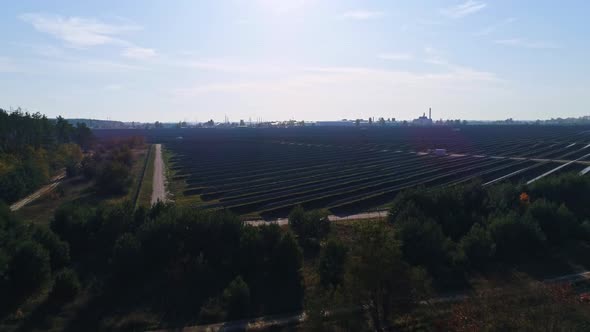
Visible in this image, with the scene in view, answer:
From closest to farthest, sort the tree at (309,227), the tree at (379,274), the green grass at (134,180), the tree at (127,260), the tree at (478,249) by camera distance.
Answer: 1. the tree at (379,274)
2. the tree at (127,260)
3. the tree at (478,249)
4. the tree at (309,227)
5. the green grass at (134,180)

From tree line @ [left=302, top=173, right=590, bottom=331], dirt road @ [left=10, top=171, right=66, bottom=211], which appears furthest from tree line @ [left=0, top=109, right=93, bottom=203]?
tree line @ [left=302, top=173, right=590, bottom=331]

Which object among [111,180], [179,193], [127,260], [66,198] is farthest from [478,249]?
[66,198]

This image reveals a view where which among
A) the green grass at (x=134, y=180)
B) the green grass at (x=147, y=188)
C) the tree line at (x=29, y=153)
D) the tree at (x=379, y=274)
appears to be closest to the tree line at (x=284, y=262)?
the tree at (x=379, y=274)

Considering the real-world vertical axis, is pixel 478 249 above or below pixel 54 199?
below

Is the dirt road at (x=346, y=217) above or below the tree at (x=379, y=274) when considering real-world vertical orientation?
below

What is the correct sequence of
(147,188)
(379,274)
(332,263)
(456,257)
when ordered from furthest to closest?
(147,188), (456,257), (332,263), (379,274)

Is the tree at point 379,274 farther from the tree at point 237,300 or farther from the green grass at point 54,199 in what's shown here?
the green grass at point 54,199

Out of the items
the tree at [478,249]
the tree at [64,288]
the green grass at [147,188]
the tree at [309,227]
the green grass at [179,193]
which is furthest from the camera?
the green grass at [179,193]

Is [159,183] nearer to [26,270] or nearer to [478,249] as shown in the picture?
[26,270]

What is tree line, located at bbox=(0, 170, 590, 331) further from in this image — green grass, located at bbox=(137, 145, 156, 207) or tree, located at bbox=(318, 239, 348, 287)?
green grass, located at bbox=(137, 145, 156, 207)
